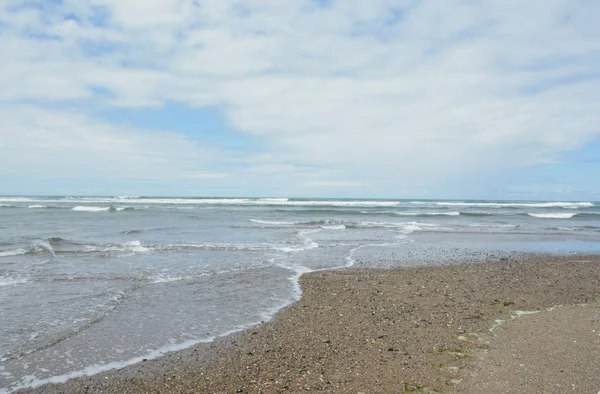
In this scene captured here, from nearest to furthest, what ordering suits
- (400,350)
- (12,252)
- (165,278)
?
(400,350) < (165,278) < (12,252)

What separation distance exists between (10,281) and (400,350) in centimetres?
927

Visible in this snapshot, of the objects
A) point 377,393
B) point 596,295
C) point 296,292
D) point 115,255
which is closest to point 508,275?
point 596,295

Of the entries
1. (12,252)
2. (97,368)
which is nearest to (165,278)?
(97,368)

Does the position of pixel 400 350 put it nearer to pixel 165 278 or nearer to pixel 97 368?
pixel 97 368

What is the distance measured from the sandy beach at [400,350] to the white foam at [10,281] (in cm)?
638

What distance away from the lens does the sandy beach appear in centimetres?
496

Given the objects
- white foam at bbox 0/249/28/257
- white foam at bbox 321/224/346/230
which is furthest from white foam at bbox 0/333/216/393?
white foam at bbox 321/224/346/230

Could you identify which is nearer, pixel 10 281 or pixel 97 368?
pixel 97 368

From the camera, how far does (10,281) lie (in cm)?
1047

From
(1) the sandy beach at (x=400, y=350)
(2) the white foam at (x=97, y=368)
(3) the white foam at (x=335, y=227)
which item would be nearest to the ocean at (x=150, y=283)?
(2) the white foam at (x=97, y=368)

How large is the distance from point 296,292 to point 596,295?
6357 millimetres

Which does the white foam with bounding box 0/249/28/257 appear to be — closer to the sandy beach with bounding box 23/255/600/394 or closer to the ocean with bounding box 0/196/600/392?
the ocean with bounding box 0/196/600/392

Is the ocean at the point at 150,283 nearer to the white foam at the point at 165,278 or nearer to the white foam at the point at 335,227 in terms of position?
the white foam at the point at 165,278

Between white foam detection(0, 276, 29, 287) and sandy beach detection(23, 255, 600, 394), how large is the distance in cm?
638
